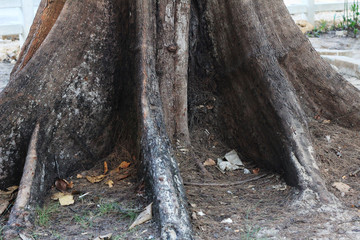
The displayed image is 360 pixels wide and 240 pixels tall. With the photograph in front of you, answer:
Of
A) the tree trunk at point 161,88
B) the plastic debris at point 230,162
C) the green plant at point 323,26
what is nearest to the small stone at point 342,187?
the tree trunk at point 161,88

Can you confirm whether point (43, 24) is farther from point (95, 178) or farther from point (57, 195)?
point (57, 195)

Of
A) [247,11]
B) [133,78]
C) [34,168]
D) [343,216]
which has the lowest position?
[343,216]

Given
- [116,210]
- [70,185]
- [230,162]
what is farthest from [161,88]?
[116,210]

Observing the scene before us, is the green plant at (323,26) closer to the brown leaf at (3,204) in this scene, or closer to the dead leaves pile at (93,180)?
the dead leaves pile at (93,180)

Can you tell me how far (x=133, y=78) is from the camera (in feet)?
12.8

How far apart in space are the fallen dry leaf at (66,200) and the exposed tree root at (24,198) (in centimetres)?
25

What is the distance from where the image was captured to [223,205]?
3.42 metres

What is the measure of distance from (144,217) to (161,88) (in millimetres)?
1283

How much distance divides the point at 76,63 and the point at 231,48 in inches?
50.2

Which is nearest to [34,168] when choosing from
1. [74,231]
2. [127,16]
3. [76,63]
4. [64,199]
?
[64,199]

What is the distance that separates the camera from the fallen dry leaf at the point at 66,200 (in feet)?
11.3

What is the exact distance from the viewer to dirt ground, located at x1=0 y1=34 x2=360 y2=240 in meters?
3.02

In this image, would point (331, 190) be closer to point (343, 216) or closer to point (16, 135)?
point (343, 216)

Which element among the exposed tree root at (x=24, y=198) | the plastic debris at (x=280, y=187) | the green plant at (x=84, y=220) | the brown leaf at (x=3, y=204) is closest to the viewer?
the exposed tree root at (x=24, y=198)
